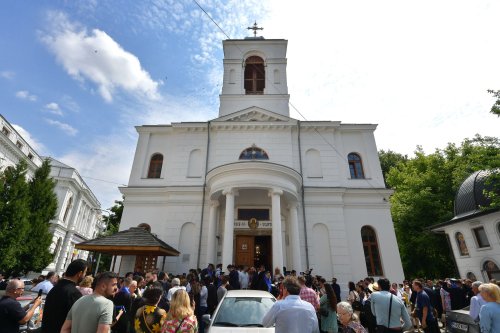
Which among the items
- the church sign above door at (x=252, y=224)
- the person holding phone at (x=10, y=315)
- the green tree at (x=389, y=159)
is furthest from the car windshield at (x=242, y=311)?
the green tree at (x=389, y=159)

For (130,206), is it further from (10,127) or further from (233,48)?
(10,127)

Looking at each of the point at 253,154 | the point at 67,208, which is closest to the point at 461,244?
the point at 253,154

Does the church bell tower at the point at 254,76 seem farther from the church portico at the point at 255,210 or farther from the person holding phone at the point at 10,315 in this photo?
the person holding phone at the point at 10,315

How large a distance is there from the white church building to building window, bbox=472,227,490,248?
734 cm

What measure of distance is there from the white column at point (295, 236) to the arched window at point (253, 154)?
4213mm

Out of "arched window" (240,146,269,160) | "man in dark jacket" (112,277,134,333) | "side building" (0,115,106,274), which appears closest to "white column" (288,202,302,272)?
"arched window" (240,146,269,160)

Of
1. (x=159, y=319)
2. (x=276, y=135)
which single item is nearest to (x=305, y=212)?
(x=276, y=135)

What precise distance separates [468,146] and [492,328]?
31.6m

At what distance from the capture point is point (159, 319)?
11.6 ft

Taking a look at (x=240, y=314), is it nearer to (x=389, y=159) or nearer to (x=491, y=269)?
(x=491, y=269)

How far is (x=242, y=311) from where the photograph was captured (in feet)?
17.6

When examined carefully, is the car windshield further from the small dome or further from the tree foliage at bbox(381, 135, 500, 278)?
the tree foliage at bbox(381, 135, 500, 278)

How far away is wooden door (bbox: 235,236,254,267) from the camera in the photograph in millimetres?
15352

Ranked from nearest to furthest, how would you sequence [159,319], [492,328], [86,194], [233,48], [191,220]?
[159,319] < [492,328] < [191,220] < [233,48] < [86,194]
